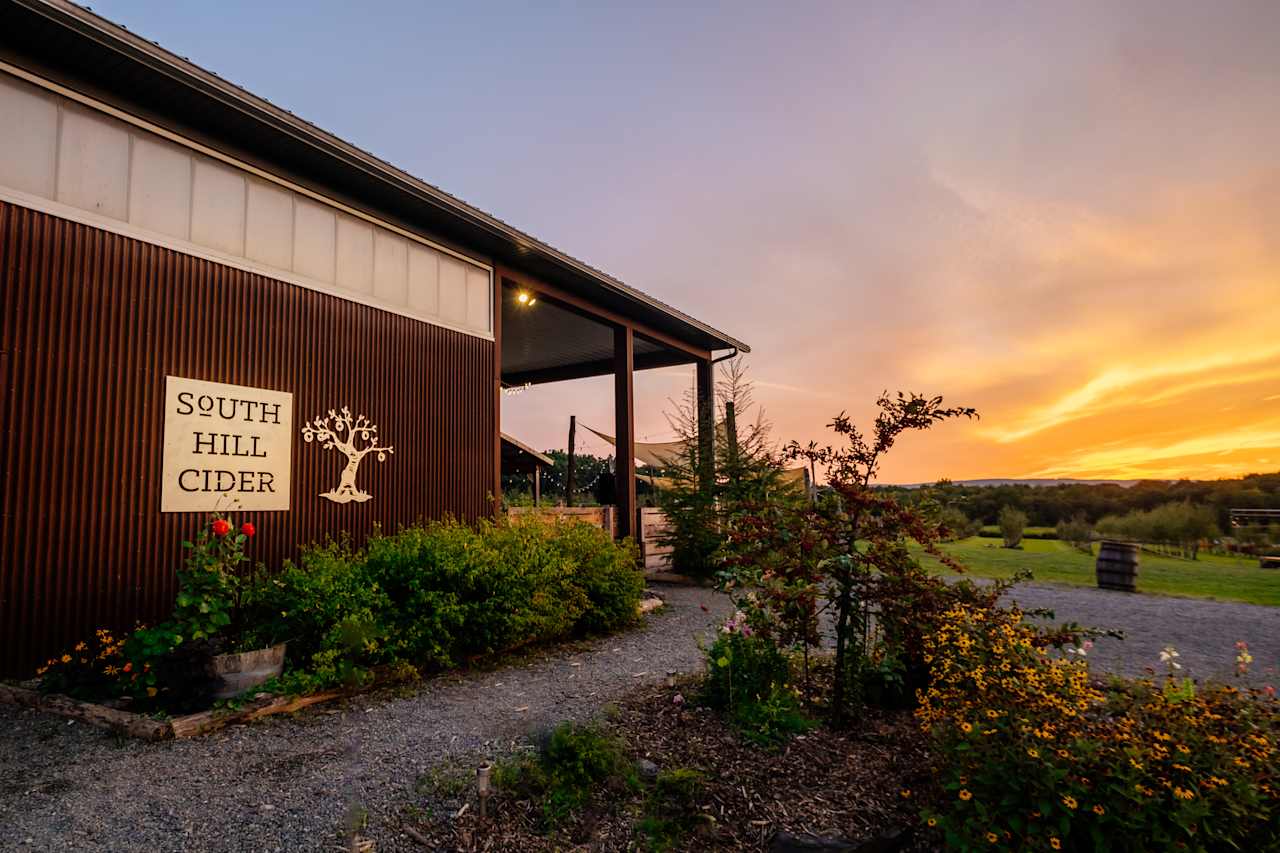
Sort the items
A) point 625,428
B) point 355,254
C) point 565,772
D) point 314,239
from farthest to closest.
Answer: point 625,428
point 355,254
point 314,239
point 565,772

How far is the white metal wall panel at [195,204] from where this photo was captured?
4891 mm

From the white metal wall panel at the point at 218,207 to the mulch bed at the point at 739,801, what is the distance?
5.36m

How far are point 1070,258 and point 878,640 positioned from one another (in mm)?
6282

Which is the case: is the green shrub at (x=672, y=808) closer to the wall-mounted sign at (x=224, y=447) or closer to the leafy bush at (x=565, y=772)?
the leafy bush at (x=565, y=772)

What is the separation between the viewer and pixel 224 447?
581cm

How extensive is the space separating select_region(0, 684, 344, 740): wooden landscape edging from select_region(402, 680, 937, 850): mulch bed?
5.80 ft

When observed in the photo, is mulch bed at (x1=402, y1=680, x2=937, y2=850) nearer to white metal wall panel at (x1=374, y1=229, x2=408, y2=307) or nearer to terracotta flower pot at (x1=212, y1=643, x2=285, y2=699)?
terracotta flower pot at (x1=212, y1=643, x2=285, y2=699)

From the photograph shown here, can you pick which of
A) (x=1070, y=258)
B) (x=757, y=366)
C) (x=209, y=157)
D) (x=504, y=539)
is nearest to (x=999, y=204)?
(x=1070, y=258)

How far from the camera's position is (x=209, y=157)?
5.95m

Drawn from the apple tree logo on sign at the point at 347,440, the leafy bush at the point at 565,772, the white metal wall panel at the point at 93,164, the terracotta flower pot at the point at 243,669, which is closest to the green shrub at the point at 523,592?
the terracotta flower pot at the point at 243,669

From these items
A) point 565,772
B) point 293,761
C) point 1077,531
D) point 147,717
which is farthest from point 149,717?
point 1077,531

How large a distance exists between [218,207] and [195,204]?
0.20 m

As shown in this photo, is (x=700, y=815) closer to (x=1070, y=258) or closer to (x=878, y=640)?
(x=878, y=640)

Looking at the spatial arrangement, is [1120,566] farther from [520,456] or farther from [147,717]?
[520,456]
